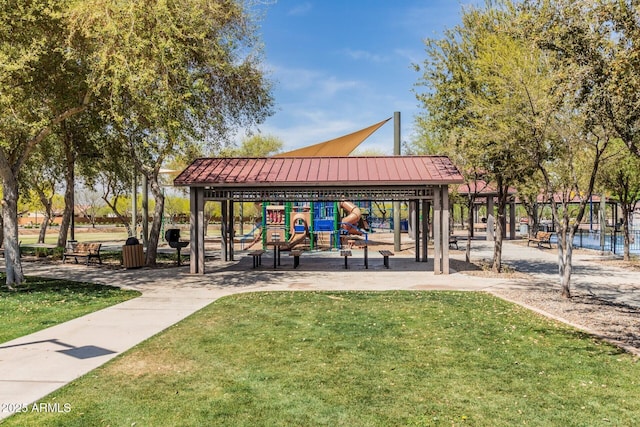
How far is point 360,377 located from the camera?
537 cm

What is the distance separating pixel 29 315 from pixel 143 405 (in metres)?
5.69

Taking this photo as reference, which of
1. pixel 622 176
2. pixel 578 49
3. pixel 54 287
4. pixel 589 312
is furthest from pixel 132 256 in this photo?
pixel 622 176

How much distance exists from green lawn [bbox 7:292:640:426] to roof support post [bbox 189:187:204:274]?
701 centimetres

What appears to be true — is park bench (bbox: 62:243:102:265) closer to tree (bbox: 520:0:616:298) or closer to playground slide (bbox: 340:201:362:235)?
tree (bbox: 520:0:616:298)

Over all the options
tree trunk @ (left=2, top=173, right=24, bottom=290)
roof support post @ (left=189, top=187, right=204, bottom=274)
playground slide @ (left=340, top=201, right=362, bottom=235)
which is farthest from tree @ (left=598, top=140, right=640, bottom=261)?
tree trunk @ (left=2, top=173, right=24, bottom=290)

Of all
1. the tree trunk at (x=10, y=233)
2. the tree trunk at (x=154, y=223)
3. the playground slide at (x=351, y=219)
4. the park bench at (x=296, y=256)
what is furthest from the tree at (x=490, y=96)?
the playground slide at (x=351, y=219)

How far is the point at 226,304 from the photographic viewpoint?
998cm

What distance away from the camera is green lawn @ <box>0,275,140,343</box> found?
8.05 meters

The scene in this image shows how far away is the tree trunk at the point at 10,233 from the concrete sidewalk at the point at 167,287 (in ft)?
6.59

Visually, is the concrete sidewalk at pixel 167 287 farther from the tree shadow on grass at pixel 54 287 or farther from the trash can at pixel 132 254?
the tree shadow on grass at pixel 54 287

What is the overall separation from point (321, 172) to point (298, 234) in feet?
35.6

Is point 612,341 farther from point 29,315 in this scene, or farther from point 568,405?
point 29,315

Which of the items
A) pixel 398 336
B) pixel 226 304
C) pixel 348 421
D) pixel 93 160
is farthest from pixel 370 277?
pixel 93 160

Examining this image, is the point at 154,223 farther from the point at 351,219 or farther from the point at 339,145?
the point at 351,219
